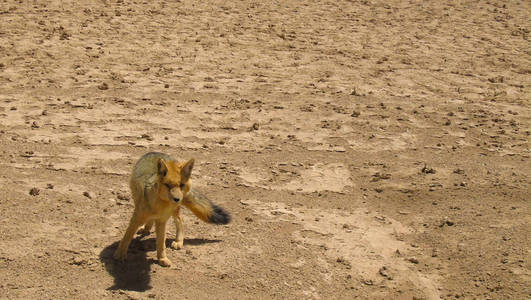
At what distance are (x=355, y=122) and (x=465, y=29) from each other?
6447 mm

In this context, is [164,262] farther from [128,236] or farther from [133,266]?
[128,236]

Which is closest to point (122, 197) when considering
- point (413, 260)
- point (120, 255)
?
point (120, 255)

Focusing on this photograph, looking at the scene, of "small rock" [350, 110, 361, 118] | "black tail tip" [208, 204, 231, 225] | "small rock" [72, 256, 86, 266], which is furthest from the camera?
"small rock" [350, 110, 361, 118]

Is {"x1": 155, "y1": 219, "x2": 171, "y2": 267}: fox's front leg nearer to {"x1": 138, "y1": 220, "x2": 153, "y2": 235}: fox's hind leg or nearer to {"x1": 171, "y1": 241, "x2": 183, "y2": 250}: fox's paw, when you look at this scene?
{"x1": 171, "y1": 241, "x2": 183, "y2": 250}: fox's paw

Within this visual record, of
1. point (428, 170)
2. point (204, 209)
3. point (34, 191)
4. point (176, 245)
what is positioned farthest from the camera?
point (428, 170)

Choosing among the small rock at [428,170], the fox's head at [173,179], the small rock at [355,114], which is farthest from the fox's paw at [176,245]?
the small rock at [355,114]

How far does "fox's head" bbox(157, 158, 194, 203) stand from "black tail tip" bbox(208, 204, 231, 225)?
77 centimetres

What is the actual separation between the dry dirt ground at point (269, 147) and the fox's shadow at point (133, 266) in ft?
0.06

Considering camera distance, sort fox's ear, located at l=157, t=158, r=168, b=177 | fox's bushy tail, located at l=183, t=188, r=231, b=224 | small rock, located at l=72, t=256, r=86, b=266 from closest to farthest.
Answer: fox's ear, located at l=157, t=158, r=168, b=177 < small rock, located at l=72, t=256, r=86, b=266 < fox's bushy tail, located at l=183, t=188, r=231, b=224

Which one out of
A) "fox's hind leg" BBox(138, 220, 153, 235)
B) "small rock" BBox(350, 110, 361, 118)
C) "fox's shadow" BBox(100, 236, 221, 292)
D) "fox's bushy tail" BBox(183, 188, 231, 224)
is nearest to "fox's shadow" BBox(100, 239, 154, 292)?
"fox's shadow" BBox(100, 236, 221, 292)

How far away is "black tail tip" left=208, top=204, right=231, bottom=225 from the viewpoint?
5.76 metres

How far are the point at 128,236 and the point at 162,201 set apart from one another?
0.48 meters

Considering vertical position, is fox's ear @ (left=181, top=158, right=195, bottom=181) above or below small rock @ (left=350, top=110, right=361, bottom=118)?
above

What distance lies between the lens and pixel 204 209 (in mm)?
5707
